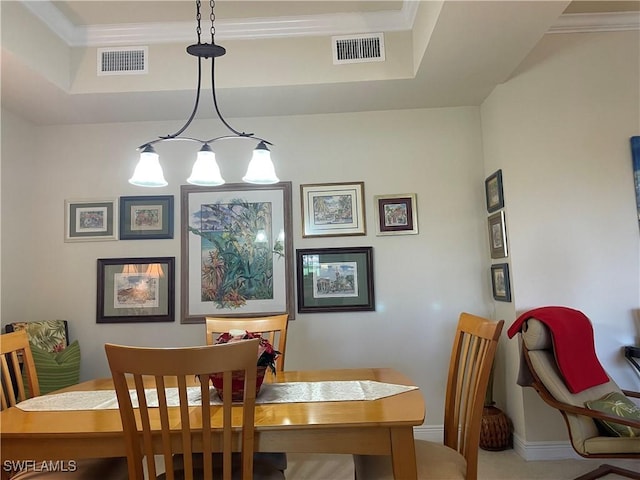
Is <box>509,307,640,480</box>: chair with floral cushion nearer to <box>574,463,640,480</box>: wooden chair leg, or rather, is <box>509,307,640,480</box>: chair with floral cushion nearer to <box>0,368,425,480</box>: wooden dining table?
<box>574,463,640,480</box>: wooden chair leg

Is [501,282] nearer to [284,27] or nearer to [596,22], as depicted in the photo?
[596,22]

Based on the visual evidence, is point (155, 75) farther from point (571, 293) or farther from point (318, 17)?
point (571, 293)

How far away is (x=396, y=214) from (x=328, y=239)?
54cm

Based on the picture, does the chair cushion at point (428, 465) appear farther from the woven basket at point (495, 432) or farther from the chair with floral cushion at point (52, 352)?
the chair with floral cushion at point (52, 352)

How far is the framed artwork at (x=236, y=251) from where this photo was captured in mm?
3135

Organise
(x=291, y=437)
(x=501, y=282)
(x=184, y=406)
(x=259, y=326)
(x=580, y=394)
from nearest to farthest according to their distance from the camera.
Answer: (x=184, y=406), (x=291, y=437), (x=580, y=394), (x=259, y=326), (x=501, y=282)

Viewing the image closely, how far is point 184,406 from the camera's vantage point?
4.03 feet

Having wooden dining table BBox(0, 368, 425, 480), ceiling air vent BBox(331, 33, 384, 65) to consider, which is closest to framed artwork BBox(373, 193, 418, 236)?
ceiling air vent BBox(331, 33, 384, 65)

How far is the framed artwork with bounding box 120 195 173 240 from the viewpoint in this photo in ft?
10.6

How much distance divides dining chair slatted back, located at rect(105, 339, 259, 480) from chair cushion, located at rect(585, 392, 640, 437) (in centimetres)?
181

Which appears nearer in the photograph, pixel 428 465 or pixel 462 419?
pixel 428 465

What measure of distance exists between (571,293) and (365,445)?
1.99m

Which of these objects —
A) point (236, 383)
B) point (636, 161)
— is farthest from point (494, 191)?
point (236, 383)

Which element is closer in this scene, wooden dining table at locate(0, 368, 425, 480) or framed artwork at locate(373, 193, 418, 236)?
wooden dining table at locate(0, 368, 425, 480)
